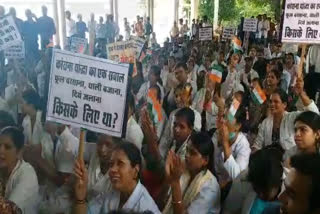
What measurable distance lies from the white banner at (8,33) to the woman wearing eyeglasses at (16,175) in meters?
2.57

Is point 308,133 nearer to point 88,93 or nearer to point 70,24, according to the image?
point 88,93

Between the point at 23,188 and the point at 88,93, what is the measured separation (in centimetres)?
70

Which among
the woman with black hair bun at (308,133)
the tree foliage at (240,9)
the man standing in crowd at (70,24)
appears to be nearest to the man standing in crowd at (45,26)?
the man standing in crowd at (70,24)

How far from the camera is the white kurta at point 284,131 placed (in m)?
3.75

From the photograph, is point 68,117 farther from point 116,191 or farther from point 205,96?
point 205,96

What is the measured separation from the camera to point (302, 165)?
1814mm

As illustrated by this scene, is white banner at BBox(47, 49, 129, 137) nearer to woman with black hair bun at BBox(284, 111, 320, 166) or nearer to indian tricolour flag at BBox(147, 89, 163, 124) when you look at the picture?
indian tricolour flag at BBox(147, 89, 163, 124)

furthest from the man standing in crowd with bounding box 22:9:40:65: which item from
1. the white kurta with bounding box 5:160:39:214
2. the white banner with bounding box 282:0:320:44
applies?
the white kurta with bounding box 5:160:39:214

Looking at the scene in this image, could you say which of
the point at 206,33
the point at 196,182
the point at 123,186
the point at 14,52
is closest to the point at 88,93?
the point at 123,186

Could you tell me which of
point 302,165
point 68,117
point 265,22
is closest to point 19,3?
point 265,22

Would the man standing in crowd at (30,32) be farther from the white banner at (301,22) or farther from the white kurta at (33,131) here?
the white banner at (301,22)

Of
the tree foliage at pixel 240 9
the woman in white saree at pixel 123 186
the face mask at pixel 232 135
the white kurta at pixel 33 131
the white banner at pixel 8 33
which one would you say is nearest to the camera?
the woman in white saree at pixel 123 186

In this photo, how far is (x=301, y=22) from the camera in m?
4.32

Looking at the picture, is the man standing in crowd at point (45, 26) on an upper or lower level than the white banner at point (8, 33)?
lower
